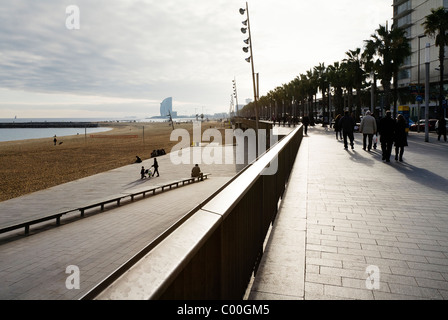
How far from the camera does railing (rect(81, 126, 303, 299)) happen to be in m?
1.23

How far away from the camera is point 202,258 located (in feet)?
5.77

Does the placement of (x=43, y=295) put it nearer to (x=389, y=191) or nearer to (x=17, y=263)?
(x=17, y=263)

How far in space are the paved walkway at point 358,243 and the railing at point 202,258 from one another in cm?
50

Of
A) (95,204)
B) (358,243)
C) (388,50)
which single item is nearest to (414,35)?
(388,50)

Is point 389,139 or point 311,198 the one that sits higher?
point 389,139

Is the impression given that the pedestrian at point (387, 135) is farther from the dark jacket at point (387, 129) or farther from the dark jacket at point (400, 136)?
the dark jacket at point (400, 136)

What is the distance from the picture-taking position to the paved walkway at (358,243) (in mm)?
3101

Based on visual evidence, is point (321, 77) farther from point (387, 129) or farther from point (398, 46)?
point (387, 129)
